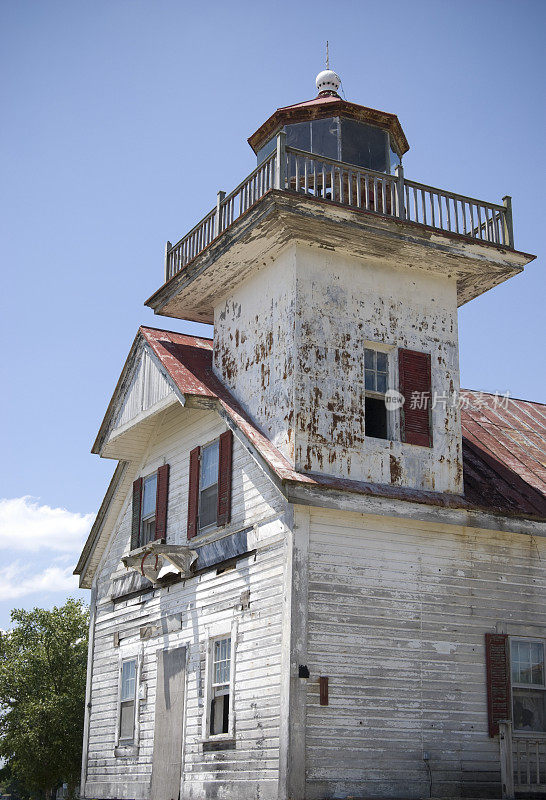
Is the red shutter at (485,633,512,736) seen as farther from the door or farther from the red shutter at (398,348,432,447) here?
the door

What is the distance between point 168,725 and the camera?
17719mm

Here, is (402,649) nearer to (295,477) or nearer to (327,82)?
(295,477)

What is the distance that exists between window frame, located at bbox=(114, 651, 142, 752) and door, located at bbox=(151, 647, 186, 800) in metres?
0.92

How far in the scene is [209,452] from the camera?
18.7 m

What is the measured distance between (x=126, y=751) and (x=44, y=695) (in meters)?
14.7

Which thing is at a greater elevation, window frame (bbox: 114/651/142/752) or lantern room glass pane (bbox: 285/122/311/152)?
lantern room glass pane (bbox: 285/122/311/152)

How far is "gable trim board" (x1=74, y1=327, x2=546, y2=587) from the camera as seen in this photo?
1531 centimetres

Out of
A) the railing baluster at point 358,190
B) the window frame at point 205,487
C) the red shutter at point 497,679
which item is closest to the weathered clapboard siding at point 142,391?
the window frame at point 205,487

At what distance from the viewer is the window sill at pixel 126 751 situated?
62.1 feet

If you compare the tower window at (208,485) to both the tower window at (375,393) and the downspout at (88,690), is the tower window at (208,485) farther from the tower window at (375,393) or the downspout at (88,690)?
the downspout at (88,690)

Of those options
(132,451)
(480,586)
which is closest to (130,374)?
(132,451)

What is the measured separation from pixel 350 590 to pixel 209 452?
469cm

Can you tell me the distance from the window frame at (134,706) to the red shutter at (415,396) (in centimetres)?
741

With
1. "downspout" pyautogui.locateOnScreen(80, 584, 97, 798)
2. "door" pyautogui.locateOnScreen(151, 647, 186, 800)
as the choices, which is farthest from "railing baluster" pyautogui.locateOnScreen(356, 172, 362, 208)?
"downspout" pyautogui.locateOnScreen(80, 584, 97, 798)
